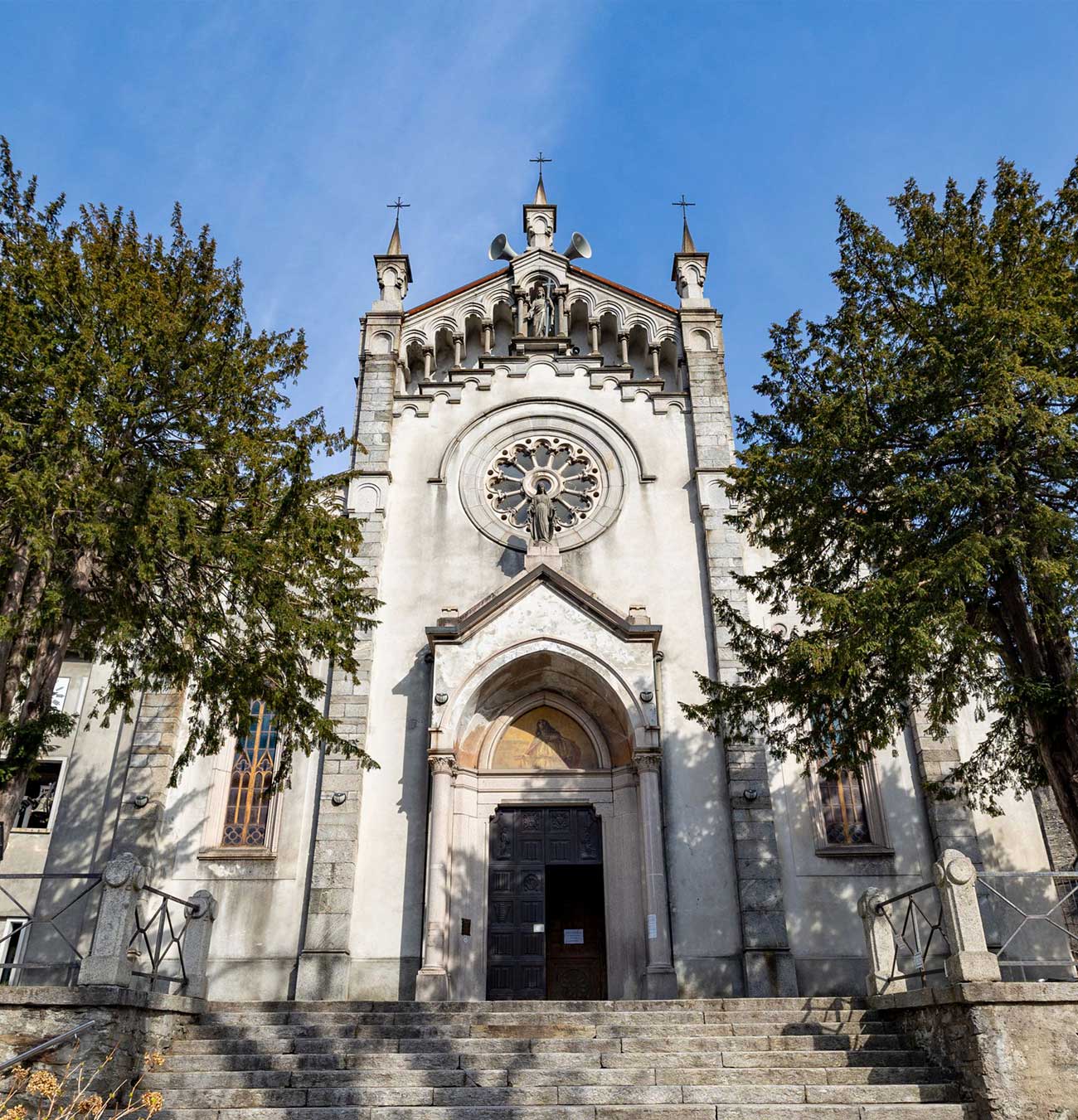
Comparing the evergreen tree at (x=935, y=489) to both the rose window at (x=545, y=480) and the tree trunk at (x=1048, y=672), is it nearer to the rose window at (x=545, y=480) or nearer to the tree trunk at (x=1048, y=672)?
the tree trunk at (x=1048, y=672)

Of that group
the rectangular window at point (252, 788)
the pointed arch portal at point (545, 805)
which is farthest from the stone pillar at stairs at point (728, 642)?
the rectangular window at point (252, 788)

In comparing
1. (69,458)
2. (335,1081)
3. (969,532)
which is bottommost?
(335,1081)

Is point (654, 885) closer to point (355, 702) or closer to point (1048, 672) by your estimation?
point (355, 702)

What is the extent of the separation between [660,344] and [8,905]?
1516 centimetres

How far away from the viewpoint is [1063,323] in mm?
10039

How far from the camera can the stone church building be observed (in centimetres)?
1347

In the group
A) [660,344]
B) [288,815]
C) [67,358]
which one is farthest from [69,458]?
[660,344]

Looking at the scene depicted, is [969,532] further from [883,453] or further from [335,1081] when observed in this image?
[335,1081]

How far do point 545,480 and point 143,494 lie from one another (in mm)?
9034

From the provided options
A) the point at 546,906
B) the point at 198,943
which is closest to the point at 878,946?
the point at 546,906

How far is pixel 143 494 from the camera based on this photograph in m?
9.77

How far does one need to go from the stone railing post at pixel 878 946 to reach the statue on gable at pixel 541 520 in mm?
7708

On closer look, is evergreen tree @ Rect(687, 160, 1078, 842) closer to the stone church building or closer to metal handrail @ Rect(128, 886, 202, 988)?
the stone church building

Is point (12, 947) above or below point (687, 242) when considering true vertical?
below
